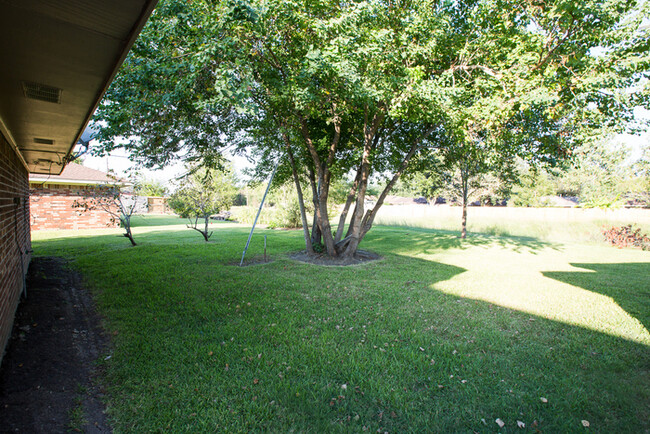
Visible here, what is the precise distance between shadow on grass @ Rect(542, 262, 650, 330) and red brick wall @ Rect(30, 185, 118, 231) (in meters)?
19.2

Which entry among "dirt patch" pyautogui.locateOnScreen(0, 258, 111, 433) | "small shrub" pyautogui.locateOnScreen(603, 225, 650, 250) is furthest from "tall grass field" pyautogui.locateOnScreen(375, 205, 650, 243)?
"dirt patch" pyautogui.locateOnScreen(0, 258, 111, 433)

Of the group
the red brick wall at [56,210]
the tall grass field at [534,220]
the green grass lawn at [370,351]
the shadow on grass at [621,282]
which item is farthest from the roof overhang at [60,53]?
the tall grass field at [534,220]

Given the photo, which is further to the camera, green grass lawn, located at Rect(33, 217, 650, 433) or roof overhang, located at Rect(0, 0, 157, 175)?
green grass lawn, located at Rect(33, 217, 650, 433)

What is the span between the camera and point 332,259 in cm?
953

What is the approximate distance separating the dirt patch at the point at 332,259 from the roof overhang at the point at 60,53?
6.38 metres

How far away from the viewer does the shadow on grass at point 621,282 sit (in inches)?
215

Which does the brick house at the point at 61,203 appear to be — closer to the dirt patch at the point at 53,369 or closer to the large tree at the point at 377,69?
the large tree at the point at 377,69

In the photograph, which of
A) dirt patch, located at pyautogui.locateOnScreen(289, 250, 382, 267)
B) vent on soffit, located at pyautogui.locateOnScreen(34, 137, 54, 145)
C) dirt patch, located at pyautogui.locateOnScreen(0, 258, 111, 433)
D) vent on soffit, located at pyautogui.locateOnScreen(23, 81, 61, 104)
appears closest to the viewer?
dirt patch, located at pyautogui.locateOnScreen(0, 258, 111, 433)

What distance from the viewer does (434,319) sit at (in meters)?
4.62

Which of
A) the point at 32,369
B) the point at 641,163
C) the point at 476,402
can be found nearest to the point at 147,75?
the point at 32,369

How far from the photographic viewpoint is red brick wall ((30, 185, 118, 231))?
53.4 feet

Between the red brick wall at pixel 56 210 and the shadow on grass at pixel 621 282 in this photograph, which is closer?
the shadow on grass at pixel 621 282

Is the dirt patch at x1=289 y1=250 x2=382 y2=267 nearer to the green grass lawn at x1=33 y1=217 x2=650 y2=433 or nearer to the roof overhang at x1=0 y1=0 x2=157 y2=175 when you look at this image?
the green grass lawn at x1=33 y1=217 x2=650 y2=433

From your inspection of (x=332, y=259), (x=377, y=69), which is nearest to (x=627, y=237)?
(x=332, y=259)
